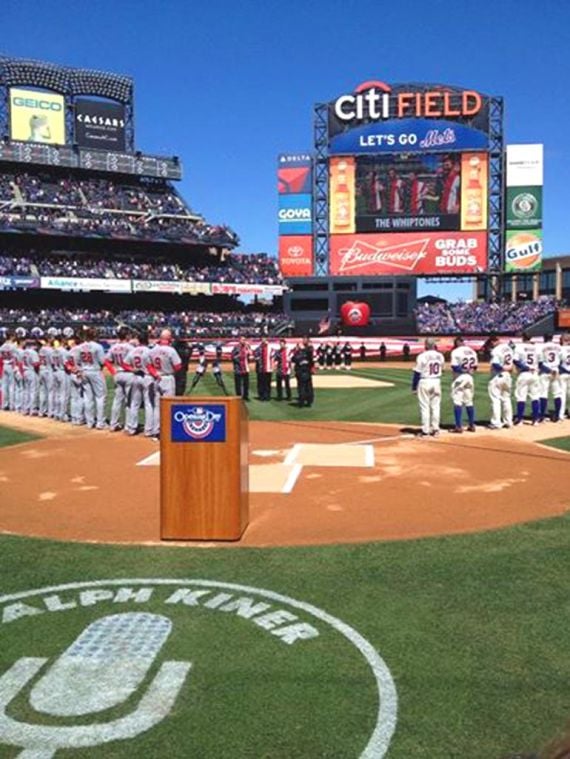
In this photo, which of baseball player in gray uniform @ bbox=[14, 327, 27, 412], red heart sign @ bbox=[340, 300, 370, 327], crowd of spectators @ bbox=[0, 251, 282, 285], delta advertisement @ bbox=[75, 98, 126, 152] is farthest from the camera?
delta advertisement @ bbox=[75, 98, 126, 152]

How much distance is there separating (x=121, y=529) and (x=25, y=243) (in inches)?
1919

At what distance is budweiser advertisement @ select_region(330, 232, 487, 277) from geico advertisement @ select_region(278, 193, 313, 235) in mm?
2661

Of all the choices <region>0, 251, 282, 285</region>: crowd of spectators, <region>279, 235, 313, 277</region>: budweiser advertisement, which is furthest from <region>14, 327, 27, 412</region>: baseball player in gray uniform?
<region>279, 235, 313, 277</region>: budweiser advertisement

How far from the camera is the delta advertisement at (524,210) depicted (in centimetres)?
5331

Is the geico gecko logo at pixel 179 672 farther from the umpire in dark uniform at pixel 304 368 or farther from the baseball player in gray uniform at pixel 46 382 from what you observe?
the umpire in dark uniform at pixel 304 368

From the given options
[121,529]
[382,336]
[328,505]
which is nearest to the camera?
[121,529]

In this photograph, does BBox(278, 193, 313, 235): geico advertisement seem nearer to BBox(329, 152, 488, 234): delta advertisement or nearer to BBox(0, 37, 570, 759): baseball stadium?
BBox(329, 152, 488, 234): delta advertisement

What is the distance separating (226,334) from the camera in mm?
47312

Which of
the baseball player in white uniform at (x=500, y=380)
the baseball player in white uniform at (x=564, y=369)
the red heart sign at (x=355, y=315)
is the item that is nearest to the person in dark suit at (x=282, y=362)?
the baseball player in white uniform at (x=500, y=380)

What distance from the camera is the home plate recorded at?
1062 cm

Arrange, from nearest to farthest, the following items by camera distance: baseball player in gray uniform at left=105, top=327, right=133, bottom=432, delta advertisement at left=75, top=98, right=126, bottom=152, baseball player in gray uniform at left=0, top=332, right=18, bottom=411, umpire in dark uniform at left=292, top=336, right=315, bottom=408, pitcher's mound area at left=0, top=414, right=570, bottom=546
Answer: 1. pitcher's mound area at left=0, top=414, right=570, bottom=546
2. baseball player in gray uniform at left=105, top=327, right=133, bottom=432
3. baseball player in gray uniform at left=0, top=332, right=18, bottom=411
4. umpire in dark uniform at left=292, top=336, right=315, bottom=408
5. delta advertisement at left=75, top=98, right=126, bottom=152

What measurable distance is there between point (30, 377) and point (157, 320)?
32.1 m

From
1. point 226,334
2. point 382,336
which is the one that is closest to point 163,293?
point 226,334

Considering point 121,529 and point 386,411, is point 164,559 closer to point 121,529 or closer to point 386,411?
point 121,529
